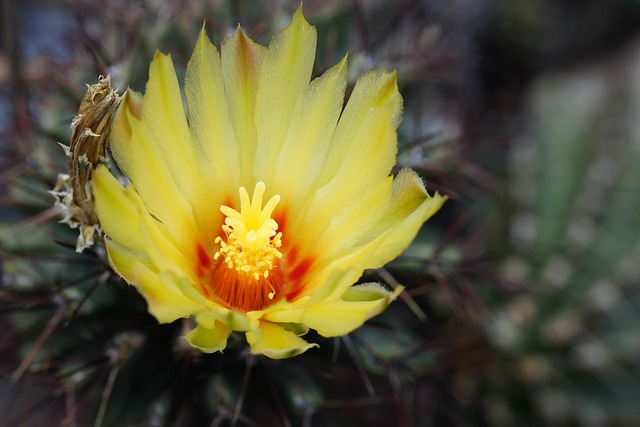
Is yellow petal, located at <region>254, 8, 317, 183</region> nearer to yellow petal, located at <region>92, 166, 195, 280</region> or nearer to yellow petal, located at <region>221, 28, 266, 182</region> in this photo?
yellow petal, located at <region>221, 28, 266, 182</region>

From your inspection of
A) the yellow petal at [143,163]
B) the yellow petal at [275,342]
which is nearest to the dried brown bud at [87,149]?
the yellow petal at [143,163]

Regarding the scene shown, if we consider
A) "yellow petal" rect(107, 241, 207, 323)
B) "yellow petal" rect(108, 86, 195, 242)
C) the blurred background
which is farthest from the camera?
the blurred background

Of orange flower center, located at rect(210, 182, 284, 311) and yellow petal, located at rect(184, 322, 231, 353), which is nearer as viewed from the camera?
yellow petal, located at rect(184, 322, 231, 353)

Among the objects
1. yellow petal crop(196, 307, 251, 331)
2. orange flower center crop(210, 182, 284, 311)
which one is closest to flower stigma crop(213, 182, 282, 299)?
orange flower center crop(210, 182, 284, 311)

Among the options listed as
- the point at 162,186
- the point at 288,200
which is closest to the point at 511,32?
the point at 288,200

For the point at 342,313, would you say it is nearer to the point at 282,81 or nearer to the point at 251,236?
the point at 251,236
